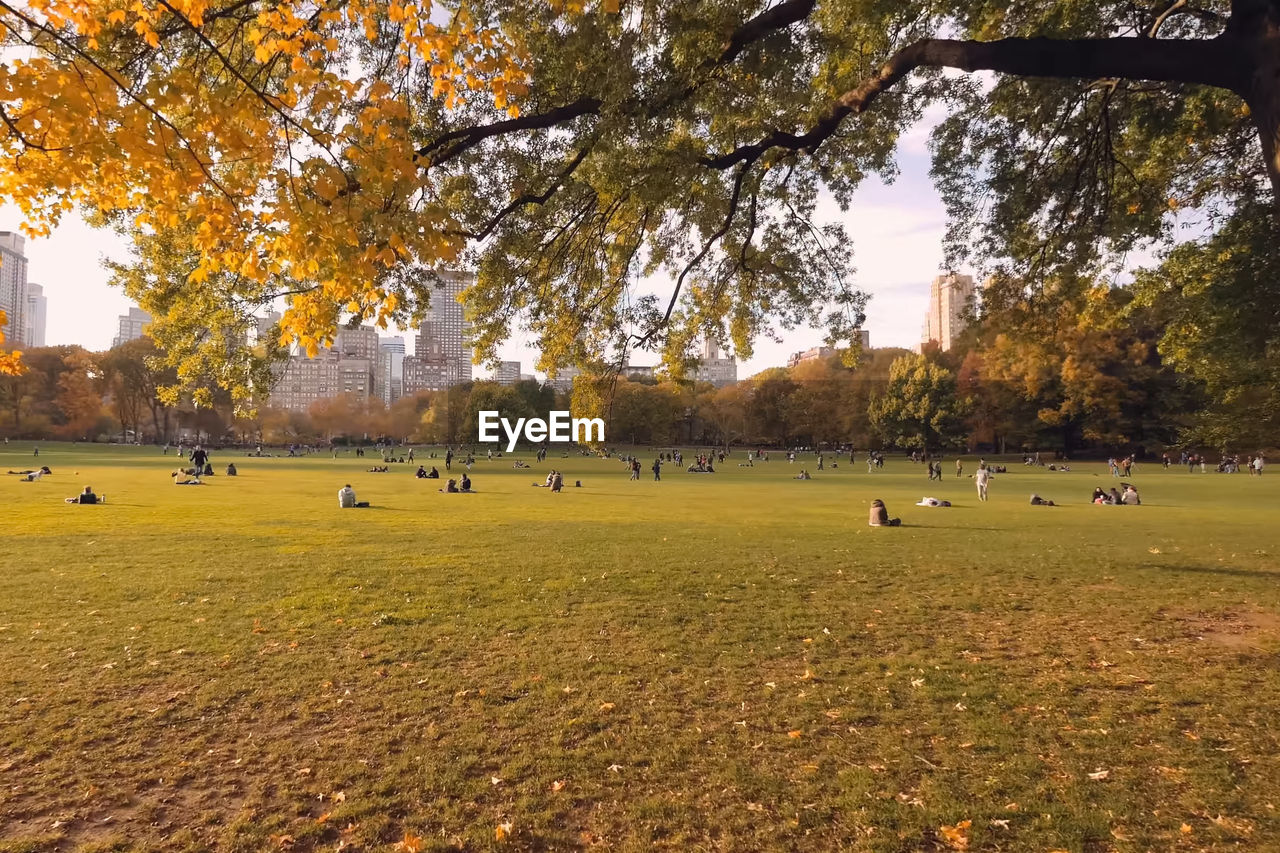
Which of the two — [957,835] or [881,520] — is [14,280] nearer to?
[881,520]

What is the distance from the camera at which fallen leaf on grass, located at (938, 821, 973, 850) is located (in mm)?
3762

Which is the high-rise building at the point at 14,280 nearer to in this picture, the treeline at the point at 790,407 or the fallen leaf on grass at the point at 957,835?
the treeline at the point at 790,407

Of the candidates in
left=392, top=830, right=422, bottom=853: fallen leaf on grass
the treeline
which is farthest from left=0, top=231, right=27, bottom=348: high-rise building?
left=392, top=830, right=422, bottom=853: fallen leaf on grass

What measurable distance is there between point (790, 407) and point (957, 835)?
95.6m

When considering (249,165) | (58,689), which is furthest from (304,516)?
(249,165)

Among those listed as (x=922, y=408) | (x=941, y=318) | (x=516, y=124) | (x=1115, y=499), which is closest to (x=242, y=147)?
(x=516, y=124)

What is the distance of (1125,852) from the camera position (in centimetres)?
370

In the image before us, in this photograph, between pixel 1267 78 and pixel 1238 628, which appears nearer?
pixel 1267 78

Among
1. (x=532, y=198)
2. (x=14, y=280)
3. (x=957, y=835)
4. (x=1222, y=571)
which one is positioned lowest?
(x=1222, y=571)

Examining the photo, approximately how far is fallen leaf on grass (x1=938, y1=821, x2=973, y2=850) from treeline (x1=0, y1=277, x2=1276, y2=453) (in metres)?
48.9

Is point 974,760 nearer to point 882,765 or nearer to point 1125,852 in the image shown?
point 882,765

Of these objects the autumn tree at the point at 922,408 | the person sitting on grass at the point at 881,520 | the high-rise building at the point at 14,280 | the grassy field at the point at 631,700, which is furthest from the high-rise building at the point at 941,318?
the high-rise building at the point at 14,280

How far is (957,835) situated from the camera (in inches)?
151

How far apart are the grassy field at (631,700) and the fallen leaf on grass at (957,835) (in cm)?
2
